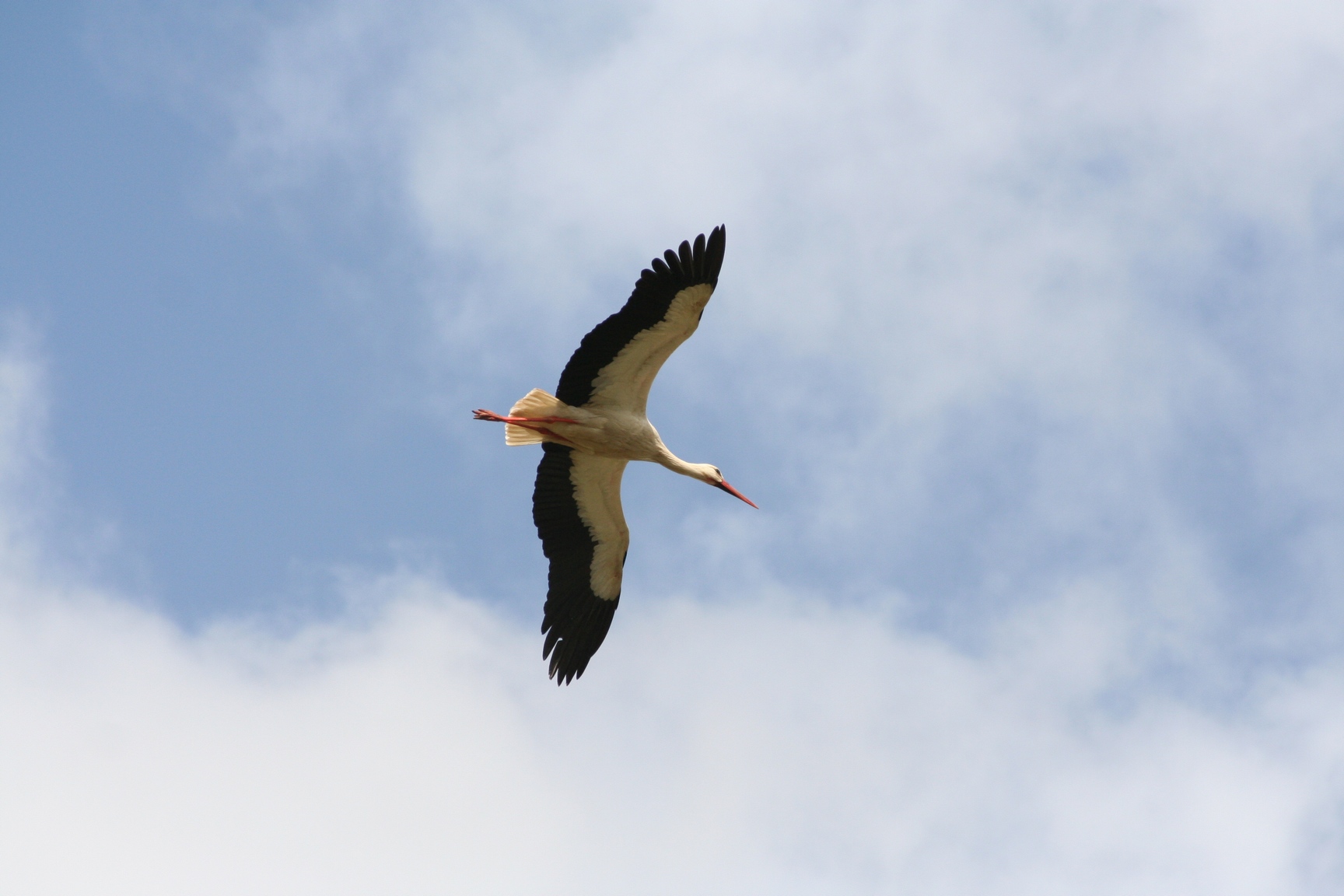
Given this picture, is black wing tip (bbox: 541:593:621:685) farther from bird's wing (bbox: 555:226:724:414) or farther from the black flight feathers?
bird's wing (bbox: 555:226:724:414)

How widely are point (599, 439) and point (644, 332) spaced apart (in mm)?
1326

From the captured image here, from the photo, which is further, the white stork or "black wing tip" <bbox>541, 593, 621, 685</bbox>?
"black wing tip" <bbox>541, 593, 621, 685</bbox>

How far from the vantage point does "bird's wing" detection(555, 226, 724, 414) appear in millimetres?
11508

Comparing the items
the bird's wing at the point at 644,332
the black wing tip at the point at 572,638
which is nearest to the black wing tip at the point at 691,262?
the bird's wing at the point at 644,332

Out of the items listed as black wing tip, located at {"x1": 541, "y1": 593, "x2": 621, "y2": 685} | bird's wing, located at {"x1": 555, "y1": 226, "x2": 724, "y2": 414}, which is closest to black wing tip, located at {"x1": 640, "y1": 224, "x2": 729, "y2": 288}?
bird's wing, located at {"x1": 555, "y1": 226, "x2": 724, "y2": 414}

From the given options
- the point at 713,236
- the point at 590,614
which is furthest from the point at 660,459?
the point at 713,236

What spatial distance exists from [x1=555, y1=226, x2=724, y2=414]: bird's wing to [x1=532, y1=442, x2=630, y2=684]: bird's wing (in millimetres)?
888

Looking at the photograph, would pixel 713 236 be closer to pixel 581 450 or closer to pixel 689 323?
pixel 689 323

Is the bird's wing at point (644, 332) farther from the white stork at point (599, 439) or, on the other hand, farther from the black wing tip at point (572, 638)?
the black wing tip at point (572, 638)

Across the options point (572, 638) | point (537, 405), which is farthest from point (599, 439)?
point (572, 638)

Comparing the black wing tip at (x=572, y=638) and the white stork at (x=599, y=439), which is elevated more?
the white stork at (x=599, y=439)

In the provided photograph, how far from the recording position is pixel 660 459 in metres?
13.2

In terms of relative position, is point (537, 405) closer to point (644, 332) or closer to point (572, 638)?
point (644, 332)

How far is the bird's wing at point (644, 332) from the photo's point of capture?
453 inches
